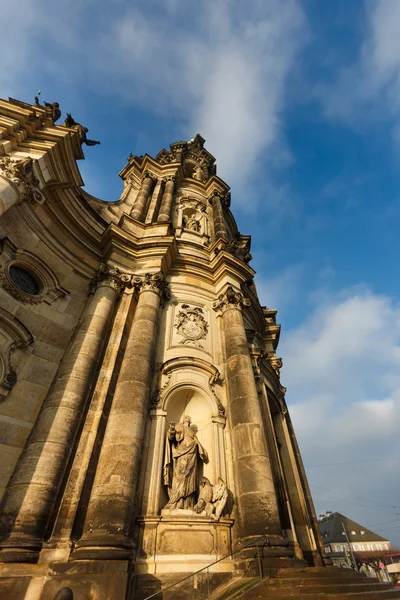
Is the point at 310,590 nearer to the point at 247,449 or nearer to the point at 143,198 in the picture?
the point at 247,449

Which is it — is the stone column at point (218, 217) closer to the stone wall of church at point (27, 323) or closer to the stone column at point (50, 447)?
the stone wall of church at point (27, 323)

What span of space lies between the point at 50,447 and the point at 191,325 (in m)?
6.18

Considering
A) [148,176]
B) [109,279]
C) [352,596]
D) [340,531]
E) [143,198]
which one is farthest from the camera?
[340,531]

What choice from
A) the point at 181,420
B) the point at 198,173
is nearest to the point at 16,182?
the point at 181,420

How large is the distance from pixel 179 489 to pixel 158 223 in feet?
34.2

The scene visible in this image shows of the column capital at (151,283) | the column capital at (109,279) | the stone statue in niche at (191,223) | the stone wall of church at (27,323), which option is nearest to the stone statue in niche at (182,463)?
the stone wall of church at (27,323)

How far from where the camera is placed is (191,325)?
472 inches

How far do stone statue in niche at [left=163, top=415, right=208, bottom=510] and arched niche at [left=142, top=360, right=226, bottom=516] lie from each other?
19 centimetres

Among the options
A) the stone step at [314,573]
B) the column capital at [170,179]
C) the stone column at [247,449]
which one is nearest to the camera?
the stone step at [314,573]

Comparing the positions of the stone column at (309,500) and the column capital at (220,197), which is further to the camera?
the column capital at (220,197)

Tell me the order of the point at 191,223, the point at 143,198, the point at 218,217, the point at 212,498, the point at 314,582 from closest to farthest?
the point at 314,582 < the point at 212,498 < the point at 143,198 < the point at 191,223 < the point at 218,217

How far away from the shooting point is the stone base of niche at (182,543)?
22.0 ft

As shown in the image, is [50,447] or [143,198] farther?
[143,198]

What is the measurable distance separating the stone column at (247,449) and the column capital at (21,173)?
7751 millimetres
